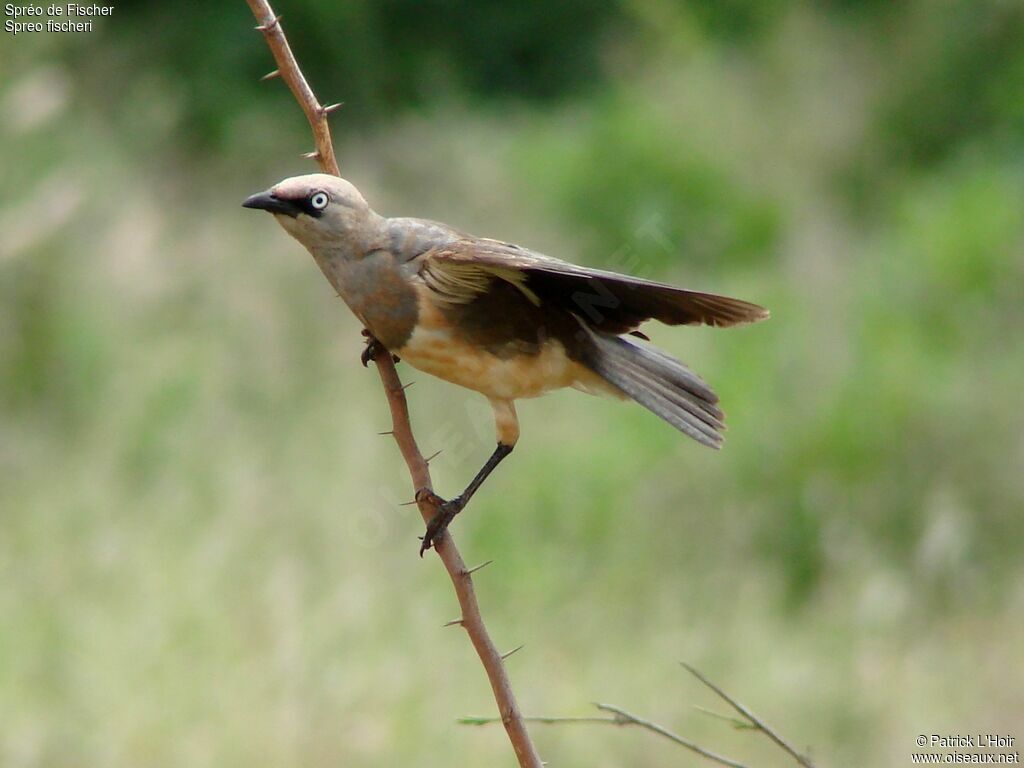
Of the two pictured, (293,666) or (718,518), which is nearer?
(293,666)

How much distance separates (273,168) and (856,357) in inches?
190

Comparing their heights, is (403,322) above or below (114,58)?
below

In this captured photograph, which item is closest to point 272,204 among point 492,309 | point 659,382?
point 492,309

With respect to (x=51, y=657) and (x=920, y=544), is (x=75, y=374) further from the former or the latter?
(x=920, y=544)

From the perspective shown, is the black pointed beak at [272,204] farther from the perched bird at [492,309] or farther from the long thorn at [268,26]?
the long thorn at [268,26]

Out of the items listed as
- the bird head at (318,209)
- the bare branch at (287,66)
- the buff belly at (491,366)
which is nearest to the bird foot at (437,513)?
the buff belly at (491,366)

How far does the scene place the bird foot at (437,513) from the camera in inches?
101

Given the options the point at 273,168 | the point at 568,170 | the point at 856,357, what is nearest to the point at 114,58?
the point at 273,168

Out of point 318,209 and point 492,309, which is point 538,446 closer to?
point 492,309

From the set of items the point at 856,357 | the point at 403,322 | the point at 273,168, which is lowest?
the point at 403,322

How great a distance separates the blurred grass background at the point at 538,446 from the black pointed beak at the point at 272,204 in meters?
1.08

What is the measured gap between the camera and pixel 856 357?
23.0 ft

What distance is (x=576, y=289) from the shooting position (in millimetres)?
2842

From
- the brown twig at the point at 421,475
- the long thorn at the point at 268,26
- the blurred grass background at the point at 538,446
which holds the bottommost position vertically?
the brown twig at the point at 421,475
